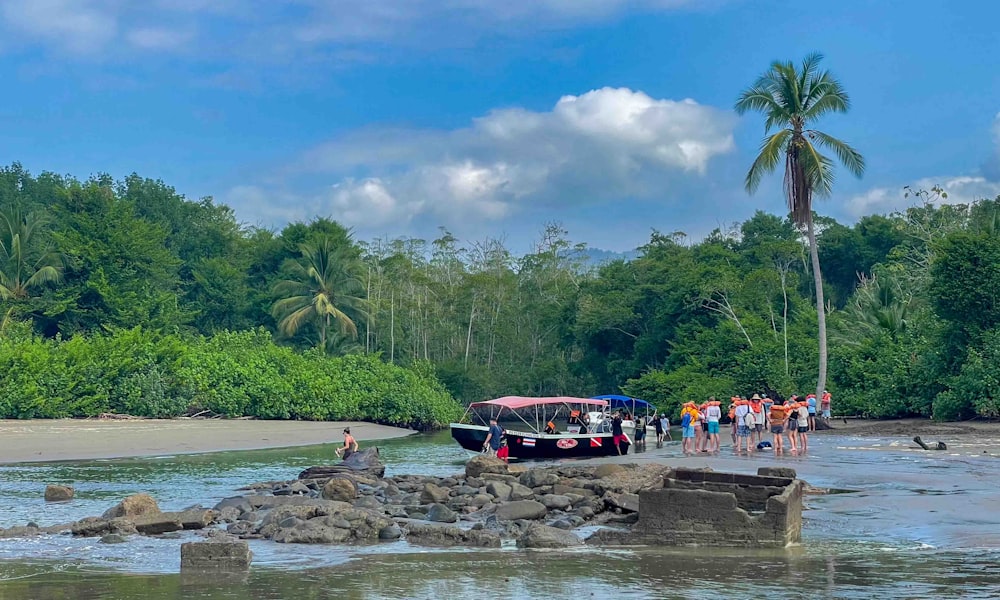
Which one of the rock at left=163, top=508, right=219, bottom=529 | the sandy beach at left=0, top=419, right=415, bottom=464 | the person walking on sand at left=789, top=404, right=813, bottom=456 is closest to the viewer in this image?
the rock at left=163, top=508, right=219, bottom=529

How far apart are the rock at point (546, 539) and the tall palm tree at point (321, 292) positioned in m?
51.4

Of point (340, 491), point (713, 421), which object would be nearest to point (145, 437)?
point (340, 491)

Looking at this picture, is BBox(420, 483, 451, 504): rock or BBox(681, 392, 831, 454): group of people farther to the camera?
BBox(681, 392, 831, 454): group of people

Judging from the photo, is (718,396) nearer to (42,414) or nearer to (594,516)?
(42,414)

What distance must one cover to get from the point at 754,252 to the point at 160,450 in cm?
4290

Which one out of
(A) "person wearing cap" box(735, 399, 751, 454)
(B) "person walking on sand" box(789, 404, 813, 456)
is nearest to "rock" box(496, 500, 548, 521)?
(B) "person walking on sand" box(789, 404, 813, 456)

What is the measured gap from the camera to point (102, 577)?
41.2 feet

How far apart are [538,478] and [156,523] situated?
8088 mm

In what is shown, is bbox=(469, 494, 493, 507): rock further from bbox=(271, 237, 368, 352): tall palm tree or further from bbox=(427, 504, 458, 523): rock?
bbox=(271, 237, 368, 352): tall palm tree

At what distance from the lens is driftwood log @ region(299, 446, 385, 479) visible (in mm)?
24812

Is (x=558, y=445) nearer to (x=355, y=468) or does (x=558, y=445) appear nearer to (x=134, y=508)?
(x=355, y=468)

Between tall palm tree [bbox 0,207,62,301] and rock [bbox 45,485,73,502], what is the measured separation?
122 ft

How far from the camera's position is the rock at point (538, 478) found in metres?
21.3

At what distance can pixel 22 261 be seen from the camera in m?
56.2
